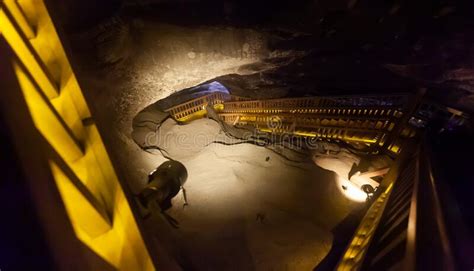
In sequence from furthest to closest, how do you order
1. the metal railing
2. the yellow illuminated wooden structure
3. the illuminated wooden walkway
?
the illuminated wooden walkway
the metal railing
the yellow illuminated wooden structure

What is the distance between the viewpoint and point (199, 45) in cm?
550

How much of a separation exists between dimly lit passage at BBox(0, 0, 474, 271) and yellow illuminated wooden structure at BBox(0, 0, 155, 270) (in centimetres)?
1

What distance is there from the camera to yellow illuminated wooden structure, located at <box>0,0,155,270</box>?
4.66 ft

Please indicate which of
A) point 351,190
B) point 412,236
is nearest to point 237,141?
point 351,190

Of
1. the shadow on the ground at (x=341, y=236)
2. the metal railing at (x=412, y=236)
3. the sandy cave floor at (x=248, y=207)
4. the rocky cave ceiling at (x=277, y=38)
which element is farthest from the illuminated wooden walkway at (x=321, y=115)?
the shadow on the ground at (x=341, y=236)

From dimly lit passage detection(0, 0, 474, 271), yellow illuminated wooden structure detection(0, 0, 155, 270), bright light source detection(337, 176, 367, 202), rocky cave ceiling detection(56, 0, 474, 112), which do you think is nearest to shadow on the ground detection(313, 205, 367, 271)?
dimly lit passage detection(0, 0, 474, 271)

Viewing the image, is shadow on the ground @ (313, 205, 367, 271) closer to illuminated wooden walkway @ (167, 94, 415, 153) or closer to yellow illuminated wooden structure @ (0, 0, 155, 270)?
illuminated wooden walkway @ (167, 94, 415, 153)

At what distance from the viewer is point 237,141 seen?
287 inches

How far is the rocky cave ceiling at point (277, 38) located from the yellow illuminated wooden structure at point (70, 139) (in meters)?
2.72

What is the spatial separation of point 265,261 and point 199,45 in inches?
198

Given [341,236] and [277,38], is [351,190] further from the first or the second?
[277,38]

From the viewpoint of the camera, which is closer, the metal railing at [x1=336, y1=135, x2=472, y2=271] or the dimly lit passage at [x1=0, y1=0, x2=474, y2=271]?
the dimly lit passage at [x1=0, y1=0, x2=474, y2=271]

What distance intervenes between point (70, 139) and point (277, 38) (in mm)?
4987

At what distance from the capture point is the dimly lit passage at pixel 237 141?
1.43 m
